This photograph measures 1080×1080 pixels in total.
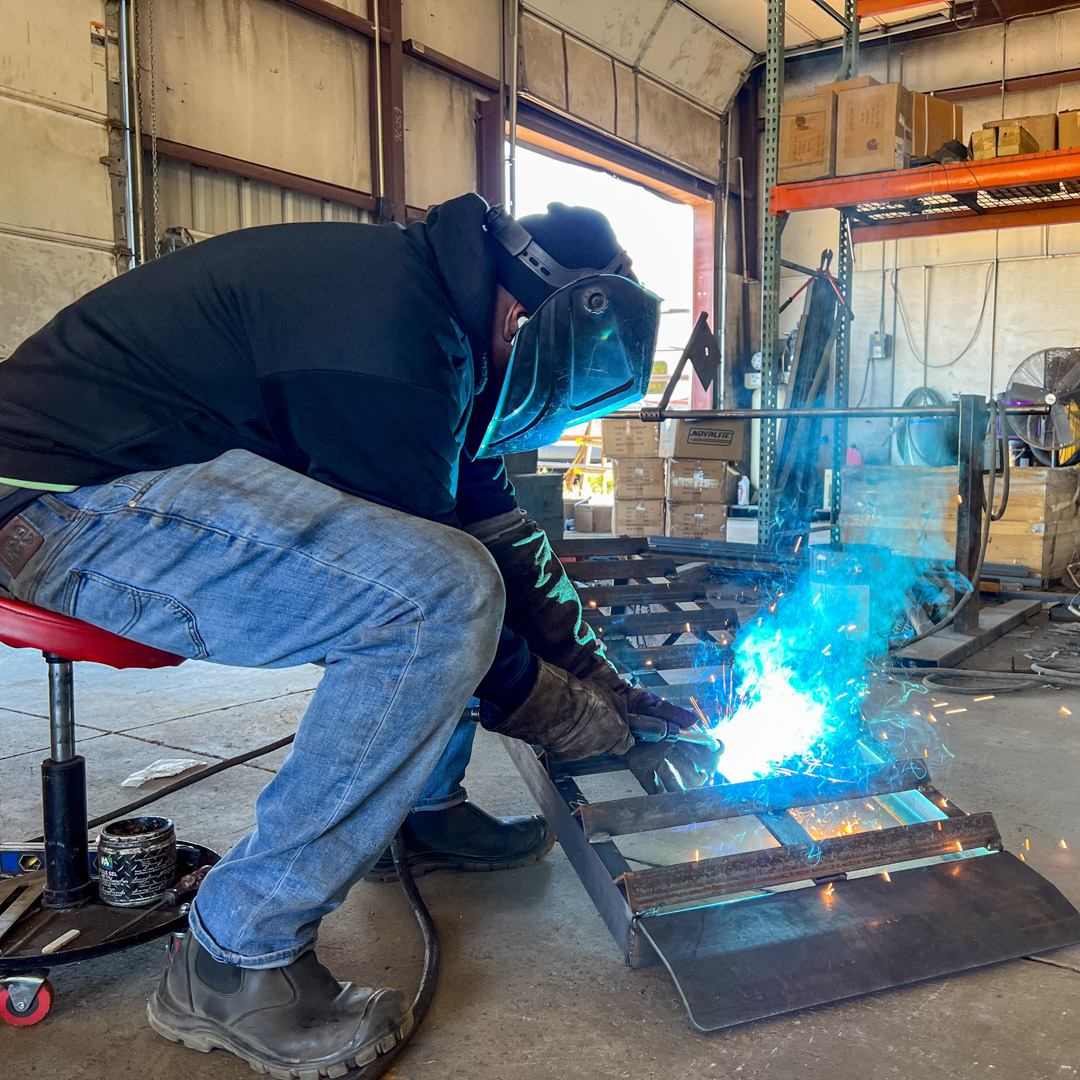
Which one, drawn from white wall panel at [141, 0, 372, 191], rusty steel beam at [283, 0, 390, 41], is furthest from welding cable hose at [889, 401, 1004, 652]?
rusty steel beam at [283, 0, 390, 41]

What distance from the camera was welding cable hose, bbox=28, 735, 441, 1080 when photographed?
1315 mm

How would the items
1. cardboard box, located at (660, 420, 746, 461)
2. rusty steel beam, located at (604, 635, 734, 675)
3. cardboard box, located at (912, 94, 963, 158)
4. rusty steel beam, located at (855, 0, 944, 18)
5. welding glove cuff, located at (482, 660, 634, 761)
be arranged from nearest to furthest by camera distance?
welding glove cuff, located at (482, 660, 634, 761), rusty steel beam, located at (604, 635, 734, 675), cardboard box, located at (912, 94, 963, 158), rusty steel beam, located at (855, 0, 944, 18), cardboard box, located at (660, 420, 746, 461)

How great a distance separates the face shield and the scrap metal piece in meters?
0.87

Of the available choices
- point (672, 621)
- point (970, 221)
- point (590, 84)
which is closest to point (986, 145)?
point (970, 221)

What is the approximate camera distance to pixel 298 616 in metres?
1.30

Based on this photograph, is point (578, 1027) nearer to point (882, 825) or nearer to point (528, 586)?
point (528, 586)

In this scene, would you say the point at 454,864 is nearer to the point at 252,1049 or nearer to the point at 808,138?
the point at 252,1049

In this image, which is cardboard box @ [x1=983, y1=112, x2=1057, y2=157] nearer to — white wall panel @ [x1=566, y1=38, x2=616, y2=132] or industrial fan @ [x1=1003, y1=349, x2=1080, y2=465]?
industrial fan @ [x1=1003, y1=349, x2=1080, y2=465]

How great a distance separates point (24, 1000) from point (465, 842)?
821 mm

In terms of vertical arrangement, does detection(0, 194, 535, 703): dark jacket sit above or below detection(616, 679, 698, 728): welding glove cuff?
above

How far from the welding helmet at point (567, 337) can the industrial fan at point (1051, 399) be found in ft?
19.6

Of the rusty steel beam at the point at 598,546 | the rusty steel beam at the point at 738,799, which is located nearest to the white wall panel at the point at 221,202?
the rusty steel beam at the point at 598,546

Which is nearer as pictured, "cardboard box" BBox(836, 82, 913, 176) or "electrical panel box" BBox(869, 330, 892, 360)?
"cardboard box" BBox(836, 82, 913, 176)

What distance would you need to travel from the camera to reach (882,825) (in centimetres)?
218
